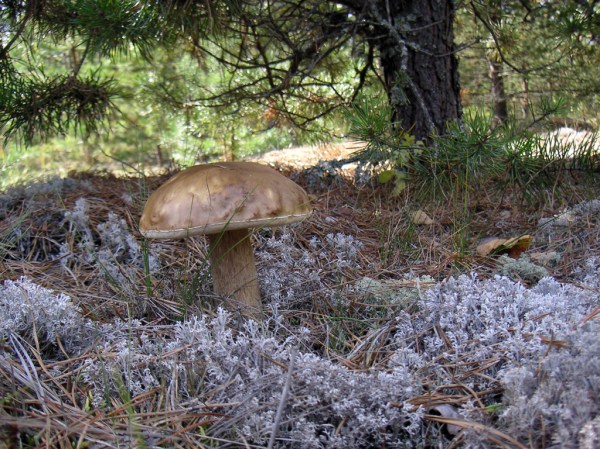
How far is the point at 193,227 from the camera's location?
72.0 inches

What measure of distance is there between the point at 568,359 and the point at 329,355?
0.80 m

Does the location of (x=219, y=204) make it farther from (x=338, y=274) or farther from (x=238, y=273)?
(x=338, y=274)

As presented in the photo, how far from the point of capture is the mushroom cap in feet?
6.00

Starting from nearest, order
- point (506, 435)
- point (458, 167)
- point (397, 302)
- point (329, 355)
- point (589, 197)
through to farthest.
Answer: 1. point (506, 435)
2. point (329, 355)
3. point (397, 302)
4. point (458, 167)
5. point (589, 197)

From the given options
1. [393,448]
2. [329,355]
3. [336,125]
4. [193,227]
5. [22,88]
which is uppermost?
[22,88]

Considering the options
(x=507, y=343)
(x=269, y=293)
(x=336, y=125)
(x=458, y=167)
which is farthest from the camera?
(x=336, y=125)

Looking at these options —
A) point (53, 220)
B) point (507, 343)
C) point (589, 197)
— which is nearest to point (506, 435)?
point (507, 343)

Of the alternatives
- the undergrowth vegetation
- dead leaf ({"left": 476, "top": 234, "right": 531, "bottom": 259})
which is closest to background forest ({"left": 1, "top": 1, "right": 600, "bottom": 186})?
the undergrowth vegetation

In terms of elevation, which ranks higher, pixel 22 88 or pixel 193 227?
pixel 22 88

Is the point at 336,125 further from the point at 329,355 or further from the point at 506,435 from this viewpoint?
the point at 506,435

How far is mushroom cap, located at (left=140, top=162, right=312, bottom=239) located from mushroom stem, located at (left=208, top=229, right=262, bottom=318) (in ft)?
1.06

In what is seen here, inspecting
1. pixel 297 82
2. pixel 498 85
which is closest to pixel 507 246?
pixel 297 82

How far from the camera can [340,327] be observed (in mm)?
2105

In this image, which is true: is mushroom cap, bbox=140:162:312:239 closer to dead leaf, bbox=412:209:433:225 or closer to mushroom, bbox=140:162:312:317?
mushroom, bbox=140:162:312:317
